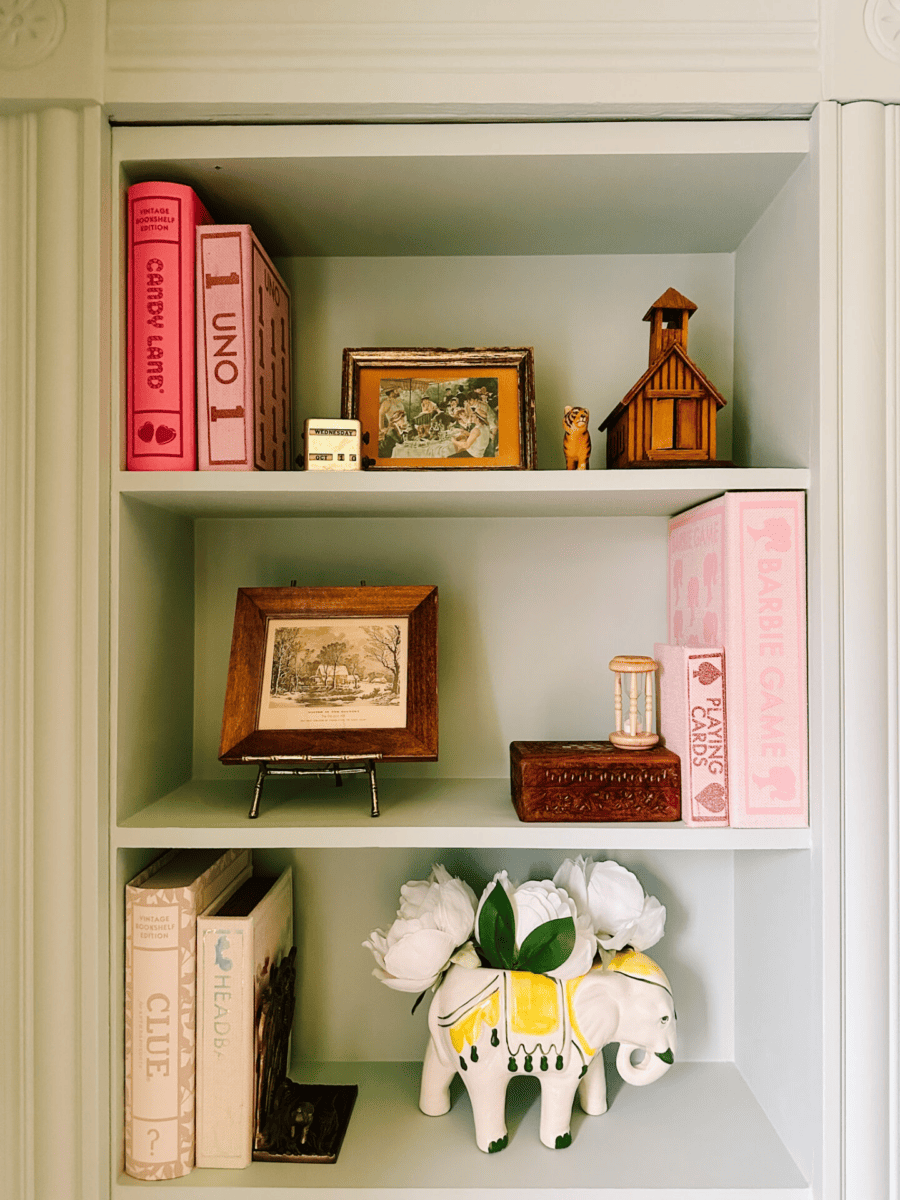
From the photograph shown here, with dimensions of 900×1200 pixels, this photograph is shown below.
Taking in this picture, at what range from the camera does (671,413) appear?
95 centimetres

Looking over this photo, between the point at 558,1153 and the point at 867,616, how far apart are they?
0.68 metres

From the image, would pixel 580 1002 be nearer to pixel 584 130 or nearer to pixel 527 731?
pixel 527 731

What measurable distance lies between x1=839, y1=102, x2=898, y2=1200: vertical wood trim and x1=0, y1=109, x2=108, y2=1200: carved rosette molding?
0.73 meters

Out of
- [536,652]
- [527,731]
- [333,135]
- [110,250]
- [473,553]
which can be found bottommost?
[527,731]

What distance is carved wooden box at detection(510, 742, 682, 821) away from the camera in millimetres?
899

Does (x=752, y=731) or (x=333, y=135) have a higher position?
(x=333, y=135)

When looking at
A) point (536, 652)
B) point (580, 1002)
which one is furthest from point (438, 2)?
point (580, 1002)

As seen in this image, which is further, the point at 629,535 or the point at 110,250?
the point at 629,535

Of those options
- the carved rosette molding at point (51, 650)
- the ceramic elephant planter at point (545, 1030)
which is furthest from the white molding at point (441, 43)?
the ceramic elephant planter at point (545, 1030)

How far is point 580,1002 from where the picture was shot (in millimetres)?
957

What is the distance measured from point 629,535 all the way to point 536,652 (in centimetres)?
20

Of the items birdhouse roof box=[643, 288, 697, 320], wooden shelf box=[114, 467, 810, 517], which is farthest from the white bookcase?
birdhouse roof box=[643, 288, 697, 320]

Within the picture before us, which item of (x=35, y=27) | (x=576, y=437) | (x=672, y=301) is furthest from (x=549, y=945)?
(x=35, y=27)

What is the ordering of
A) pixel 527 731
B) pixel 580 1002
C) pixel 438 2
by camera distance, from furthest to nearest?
pixel 527 731, pixel 580 1002, pixel 438 2
